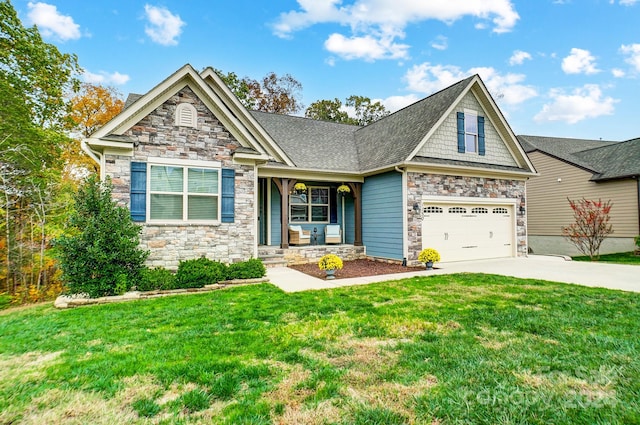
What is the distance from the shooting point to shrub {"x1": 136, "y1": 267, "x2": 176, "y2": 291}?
7.15 metres

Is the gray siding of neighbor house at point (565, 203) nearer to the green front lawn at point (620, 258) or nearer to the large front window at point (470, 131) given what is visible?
the green front lawn at point (620, 258)

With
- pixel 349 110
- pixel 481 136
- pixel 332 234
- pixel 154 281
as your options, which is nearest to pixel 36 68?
pixel 154 281

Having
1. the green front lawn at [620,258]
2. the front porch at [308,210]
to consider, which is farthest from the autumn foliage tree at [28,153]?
the green front lawn at [620,258]

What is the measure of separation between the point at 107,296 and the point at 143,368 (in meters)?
4.38

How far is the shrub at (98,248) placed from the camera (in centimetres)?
663

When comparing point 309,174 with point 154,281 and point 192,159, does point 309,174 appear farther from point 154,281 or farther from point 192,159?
point 154,281

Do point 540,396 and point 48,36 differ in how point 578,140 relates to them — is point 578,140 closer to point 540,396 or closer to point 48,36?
point 540,396

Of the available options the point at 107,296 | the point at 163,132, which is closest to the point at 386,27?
the point at 163,132

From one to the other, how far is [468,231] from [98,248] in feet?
38.1

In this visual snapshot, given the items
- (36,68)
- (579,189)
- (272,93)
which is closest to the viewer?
(36,68)

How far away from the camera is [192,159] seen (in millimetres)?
8922

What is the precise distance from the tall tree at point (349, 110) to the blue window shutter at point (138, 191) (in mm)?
20632

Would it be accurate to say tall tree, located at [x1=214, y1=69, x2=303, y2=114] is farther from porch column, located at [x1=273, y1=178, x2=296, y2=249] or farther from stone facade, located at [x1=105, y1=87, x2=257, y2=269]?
stone facade, located at [x1=105, y1=87, x2=257, y2=269]

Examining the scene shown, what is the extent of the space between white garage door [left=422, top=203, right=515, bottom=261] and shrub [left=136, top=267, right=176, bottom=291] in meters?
7.96
